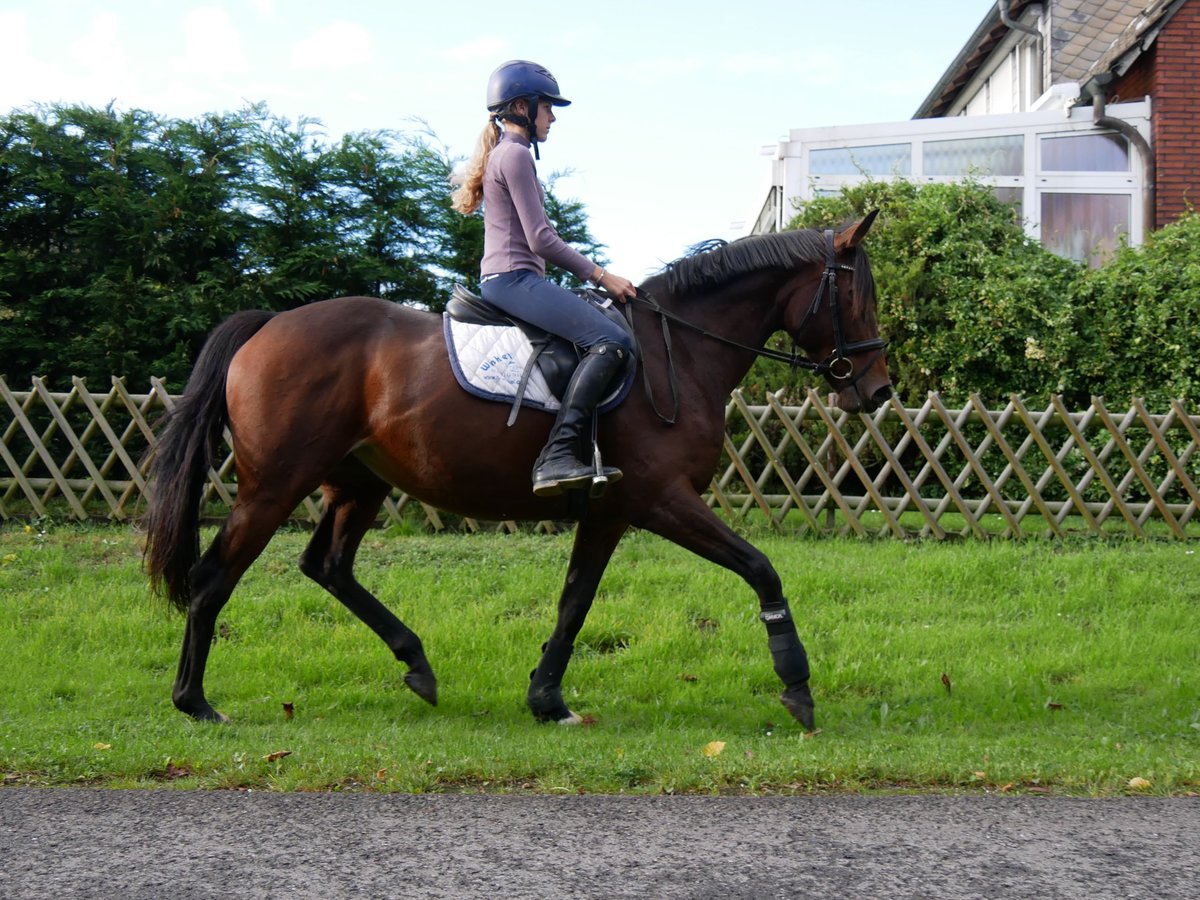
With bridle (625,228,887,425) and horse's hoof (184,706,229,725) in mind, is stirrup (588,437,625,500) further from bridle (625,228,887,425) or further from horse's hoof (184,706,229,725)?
horse's hoof (184,706,229,725)

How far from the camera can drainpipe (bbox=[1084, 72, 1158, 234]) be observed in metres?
15.7

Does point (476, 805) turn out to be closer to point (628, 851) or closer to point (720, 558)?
point (628, 851)

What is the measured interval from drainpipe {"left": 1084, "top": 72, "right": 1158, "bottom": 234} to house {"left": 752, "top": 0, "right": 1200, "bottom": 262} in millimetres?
14

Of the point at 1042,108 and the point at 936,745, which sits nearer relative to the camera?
the point at 936,745

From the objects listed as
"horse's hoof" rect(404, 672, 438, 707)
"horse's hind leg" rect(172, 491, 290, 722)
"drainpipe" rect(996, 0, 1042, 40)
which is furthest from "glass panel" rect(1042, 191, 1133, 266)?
"horse's hind leg" rect(172, 491, 290, 722)

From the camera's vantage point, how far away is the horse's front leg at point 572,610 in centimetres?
595

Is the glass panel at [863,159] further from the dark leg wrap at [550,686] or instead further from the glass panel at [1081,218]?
the dark leg wrap at [550,686]

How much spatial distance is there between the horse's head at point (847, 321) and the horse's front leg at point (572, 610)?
1363 mm

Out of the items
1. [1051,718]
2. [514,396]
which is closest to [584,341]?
[514,396]

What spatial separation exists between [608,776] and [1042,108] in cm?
1603

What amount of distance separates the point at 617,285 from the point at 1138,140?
12842 mm

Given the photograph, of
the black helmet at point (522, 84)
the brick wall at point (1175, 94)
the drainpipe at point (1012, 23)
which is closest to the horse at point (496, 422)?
the black helmet at point (522, 84)

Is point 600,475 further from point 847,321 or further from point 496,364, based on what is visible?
point 847,321

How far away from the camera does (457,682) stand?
684cm
